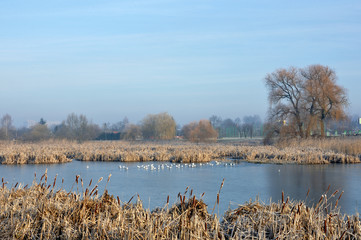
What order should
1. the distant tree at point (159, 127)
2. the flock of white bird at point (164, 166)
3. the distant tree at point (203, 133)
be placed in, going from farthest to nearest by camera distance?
the distant tree at point (159, 127), the distant tree at point (203, 133), the flock of white bird at point (164, 166)

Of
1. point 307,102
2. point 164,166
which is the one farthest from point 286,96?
point 164,166

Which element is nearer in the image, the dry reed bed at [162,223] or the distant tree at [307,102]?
the dry reed bed at [162,223]

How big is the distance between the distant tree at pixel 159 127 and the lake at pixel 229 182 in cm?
3541

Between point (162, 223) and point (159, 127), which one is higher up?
point (159, 127)

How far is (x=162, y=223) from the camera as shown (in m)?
4.54

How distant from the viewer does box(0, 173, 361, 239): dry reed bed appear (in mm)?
4367

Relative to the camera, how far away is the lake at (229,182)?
9453 millimetres

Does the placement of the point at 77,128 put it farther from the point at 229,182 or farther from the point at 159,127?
the point at 229,182

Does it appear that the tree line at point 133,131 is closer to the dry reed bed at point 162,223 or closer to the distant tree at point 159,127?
the distant tree at point 159,127

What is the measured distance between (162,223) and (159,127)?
4899cm

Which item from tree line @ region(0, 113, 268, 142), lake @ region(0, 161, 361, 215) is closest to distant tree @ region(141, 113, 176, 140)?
tree line @ region(0, 113, 268, 142)

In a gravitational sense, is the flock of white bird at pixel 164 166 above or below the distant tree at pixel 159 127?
below

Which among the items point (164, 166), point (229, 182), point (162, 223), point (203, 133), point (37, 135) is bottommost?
point (229, 182)

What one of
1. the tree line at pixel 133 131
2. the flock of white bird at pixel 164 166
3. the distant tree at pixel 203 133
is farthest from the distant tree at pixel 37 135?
the flock of white bird at pixel 164 166
